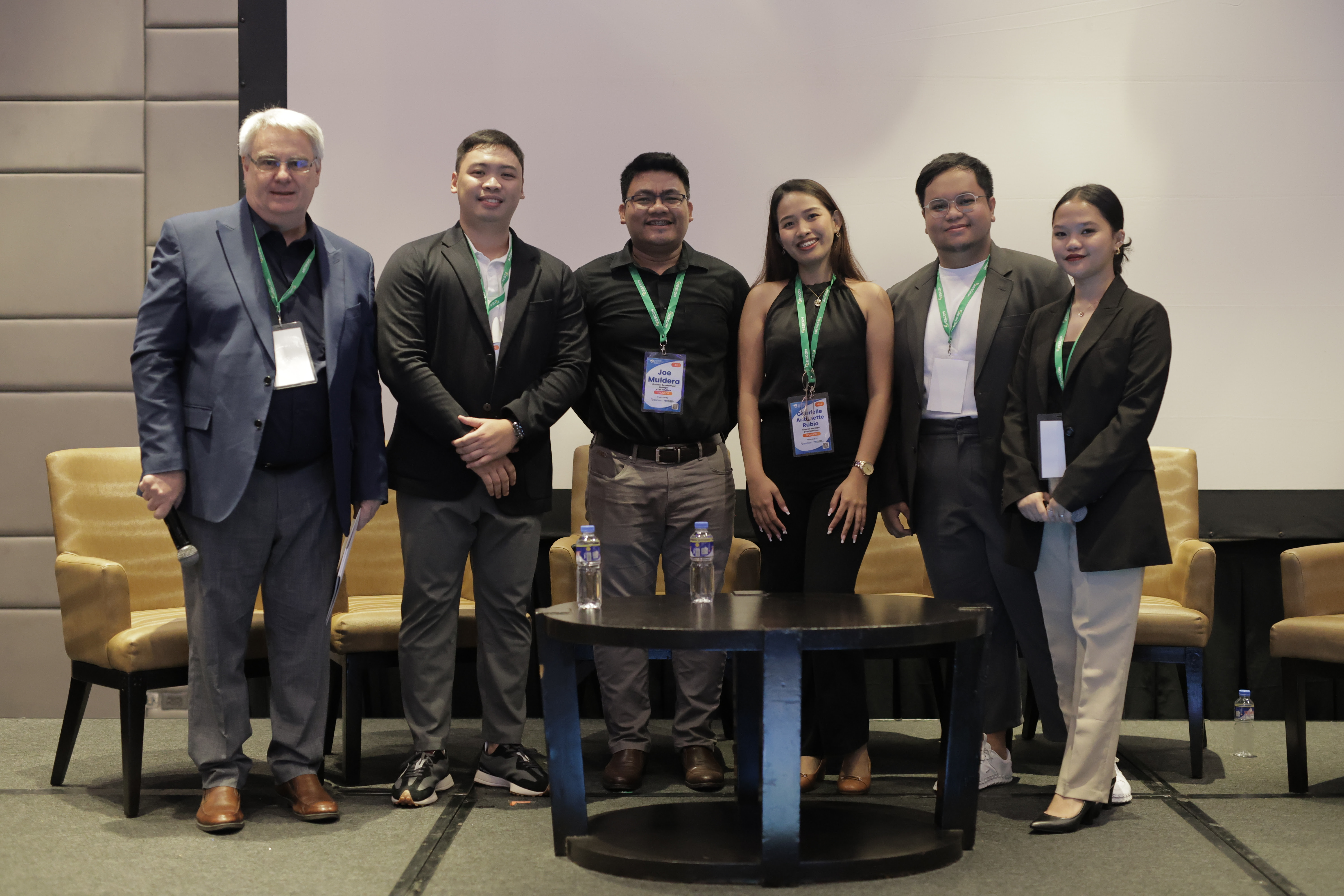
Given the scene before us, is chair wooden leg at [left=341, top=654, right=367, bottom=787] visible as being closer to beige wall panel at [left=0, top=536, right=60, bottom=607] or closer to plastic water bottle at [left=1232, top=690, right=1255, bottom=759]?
beige wall panel at [left=0, top=536, right=60, bottom=607]

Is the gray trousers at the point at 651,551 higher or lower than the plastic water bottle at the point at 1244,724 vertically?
higher

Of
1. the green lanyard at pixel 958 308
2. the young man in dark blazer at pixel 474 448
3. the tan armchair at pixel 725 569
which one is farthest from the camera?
the tan armchair at pixel 725 569

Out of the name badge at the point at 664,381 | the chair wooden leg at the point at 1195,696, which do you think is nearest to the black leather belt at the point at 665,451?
the name badge at the point at 664,381

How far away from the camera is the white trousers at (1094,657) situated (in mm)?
2816

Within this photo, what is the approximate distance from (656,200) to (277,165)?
1.02 m

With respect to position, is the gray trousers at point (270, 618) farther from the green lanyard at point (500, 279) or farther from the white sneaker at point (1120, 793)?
the white sneaker at point (1120, 793)

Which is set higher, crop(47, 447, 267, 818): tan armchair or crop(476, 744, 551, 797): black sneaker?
crop(47, 447, 267, 818): tan armchair

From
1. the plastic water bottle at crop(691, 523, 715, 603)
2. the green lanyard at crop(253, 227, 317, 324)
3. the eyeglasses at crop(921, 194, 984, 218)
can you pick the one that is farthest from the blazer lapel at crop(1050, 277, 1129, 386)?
the green lanyard at crop(253, 227, 317, 324)

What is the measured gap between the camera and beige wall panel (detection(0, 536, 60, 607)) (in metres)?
4.39

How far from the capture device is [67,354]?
4375 mm

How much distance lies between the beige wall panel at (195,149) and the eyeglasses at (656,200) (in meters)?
1.82

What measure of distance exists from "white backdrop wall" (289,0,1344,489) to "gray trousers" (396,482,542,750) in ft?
4.74

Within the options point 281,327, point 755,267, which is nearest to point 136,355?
point 281,327

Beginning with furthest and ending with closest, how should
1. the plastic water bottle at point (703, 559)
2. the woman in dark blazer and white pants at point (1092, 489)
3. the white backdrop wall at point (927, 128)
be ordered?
the white backdrop wall at point (927, 128) < the plastic water bottle at point (703, 559) < the woman in dark blazer and white pants at point (1092, 489)
